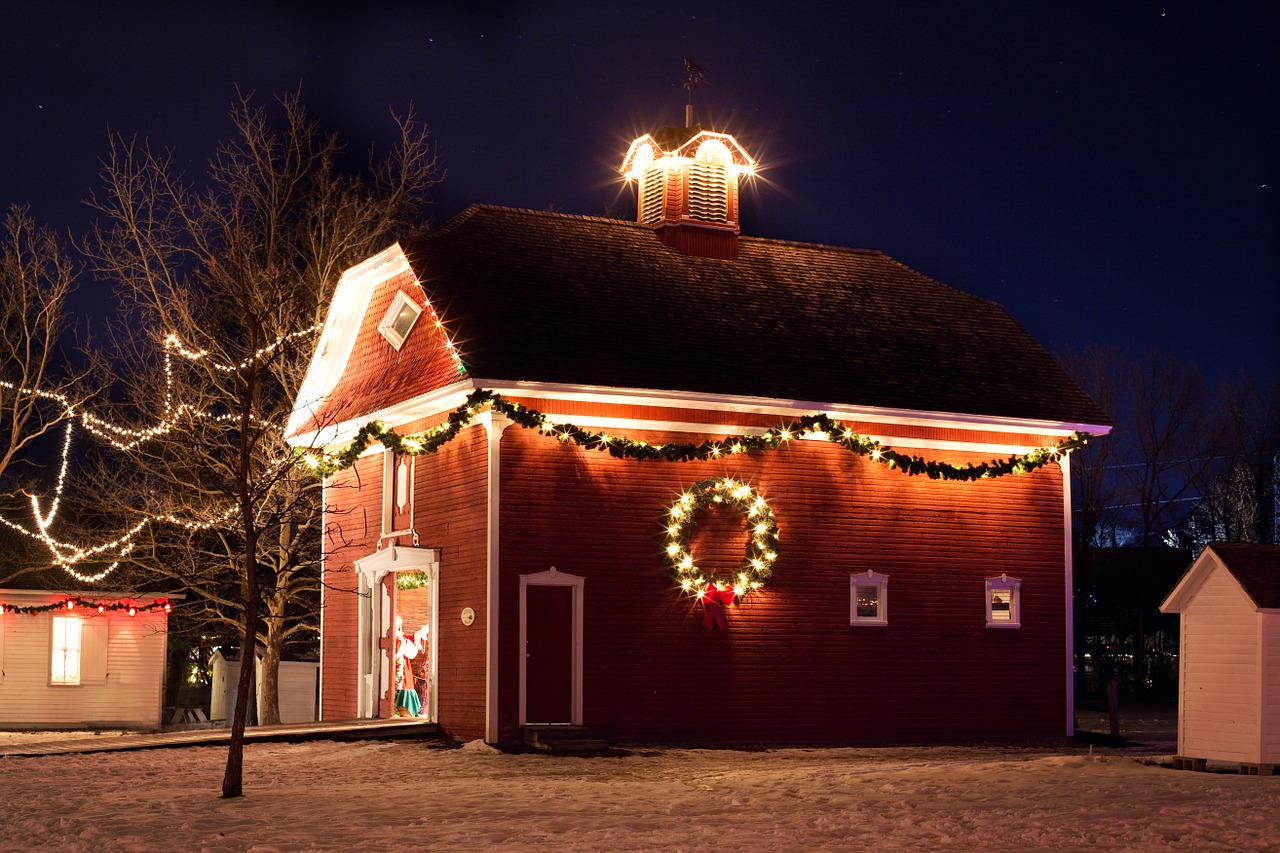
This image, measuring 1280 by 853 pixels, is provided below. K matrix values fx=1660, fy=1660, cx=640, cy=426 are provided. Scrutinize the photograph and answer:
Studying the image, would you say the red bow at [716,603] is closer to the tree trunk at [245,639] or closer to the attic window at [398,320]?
the attic window at [398,320]

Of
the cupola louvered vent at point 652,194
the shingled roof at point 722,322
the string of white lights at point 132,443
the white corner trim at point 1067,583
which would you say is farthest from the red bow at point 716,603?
the string of white lights at point 132,443

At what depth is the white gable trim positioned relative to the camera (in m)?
25.9

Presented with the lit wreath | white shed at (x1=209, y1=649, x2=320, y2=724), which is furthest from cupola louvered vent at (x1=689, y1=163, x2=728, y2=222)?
white shed at (x1=209, y1=649, x2=320, y2=724)

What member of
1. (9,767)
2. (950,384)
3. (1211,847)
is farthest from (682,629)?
(1211,847)

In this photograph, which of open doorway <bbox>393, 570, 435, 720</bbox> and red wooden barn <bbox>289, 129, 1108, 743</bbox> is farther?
open doorway <bbox>393, 570, 435, 720</bbox>

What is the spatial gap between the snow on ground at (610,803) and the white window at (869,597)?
3.18 meters

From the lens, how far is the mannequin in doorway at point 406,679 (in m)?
24.6

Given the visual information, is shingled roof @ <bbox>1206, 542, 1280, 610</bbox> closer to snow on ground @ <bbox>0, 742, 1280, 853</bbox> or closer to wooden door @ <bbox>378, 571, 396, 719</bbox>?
snow on ground @ <bbox>0, 742, 1280, 853</bbox>

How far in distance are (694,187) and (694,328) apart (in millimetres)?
3562

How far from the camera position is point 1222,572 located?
63.9ft

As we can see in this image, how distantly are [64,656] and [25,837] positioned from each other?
2038 cm

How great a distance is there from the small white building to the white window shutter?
2 cm

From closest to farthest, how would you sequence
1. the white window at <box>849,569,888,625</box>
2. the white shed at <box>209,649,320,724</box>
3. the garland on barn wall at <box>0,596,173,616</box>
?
the white window at <box>849,569,888,625</box> → the garland on barn wall at <box>0,596,173,616</box> → the white shed at <box>209,649,320,724</box>

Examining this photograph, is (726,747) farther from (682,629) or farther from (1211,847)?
(1211,847)
